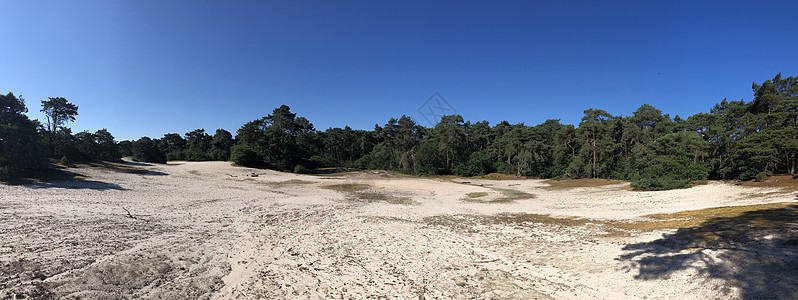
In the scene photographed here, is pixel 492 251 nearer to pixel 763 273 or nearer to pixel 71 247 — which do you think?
pixel 763 273

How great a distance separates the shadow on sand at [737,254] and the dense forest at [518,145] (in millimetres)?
21314

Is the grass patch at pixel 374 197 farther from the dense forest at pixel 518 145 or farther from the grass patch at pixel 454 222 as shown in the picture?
the dense forest at pixel 518 145

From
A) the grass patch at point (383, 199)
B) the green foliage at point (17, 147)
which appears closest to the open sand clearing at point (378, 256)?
the green foliage at point (17, 147)

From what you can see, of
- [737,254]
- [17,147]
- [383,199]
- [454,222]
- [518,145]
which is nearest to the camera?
[737,254]

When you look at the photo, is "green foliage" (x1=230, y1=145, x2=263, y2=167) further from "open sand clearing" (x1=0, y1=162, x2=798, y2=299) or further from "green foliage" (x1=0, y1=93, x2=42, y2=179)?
"open sand clearing" (x1=0, y1=162, x2=798, y2=299)

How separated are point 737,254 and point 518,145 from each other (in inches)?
2050

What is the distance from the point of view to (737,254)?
18.3ft

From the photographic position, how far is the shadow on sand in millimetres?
4480

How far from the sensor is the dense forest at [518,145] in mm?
23641

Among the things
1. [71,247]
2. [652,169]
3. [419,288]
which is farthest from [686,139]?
[71,247]

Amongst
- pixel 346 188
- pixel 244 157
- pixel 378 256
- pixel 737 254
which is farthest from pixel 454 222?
pixel 244 157

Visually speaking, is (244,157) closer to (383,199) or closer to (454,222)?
(383,199)

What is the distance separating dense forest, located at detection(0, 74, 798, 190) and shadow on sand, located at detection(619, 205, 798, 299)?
69.9 feet

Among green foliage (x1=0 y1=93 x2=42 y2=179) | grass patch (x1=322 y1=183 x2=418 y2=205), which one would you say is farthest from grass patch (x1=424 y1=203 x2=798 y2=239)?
green foliage (x1=0 y1=93 x2=42 y2=179)
